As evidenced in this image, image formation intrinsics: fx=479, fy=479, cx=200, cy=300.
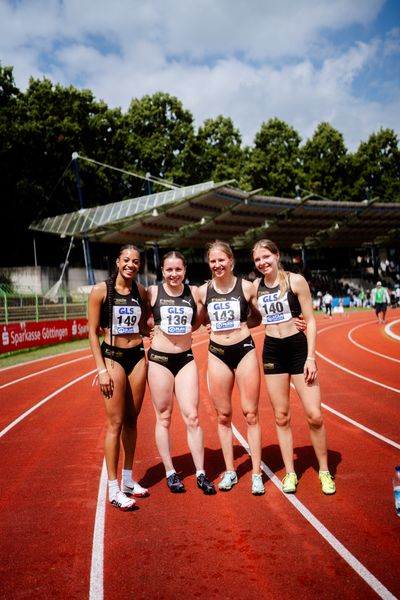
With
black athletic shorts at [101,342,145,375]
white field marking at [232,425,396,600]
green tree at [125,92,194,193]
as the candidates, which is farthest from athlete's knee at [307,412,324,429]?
green tree at [125,92,194,193]

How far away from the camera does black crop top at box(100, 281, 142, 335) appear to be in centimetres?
437

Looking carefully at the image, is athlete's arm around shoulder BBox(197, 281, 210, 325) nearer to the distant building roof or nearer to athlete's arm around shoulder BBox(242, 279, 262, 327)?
athlete's arm around shoulder BBox(242, 279, 262, 327)

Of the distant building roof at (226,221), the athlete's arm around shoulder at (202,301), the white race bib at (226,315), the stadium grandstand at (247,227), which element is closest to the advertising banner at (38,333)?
the stadium grandstand at (247,227)

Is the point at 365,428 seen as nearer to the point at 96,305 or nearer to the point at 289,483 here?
the point at 289,483

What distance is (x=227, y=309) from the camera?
15.0 ft

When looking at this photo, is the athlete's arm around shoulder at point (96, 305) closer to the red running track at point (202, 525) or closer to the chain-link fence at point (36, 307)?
the red running track at point (202, 525)

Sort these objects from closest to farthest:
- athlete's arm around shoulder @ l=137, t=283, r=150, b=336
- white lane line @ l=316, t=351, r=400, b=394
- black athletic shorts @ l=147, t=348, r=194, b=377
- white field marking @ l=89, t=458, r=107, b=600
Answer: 1. white field marking @ l=89, t=458, r=107, b=600
2. black athletic shorts @ l=147, t=348, r=194, b=377
3. athlete's arm around shoulder @ l=137, t=283, r=150, b=336
4. white lane line @ l=316, t=351, r=400, b=394

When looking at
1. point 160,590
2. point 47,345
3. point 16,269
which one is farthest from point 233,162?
point 160,590

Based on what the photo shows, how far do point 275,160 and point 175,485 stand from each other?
181ft

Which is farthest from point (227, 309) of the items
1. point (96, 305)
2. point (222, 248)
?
point (96, 305)

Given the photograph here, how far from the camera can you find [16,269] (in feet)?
115

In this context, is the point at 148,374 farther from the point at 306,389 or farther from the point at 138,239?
the point at 138,239

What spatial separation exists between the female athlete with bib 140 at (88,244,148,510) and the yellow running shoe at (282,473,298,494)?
130 centimetres

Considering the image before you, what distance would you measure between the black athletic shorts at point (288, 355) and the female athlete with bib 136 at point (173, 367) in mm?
749
